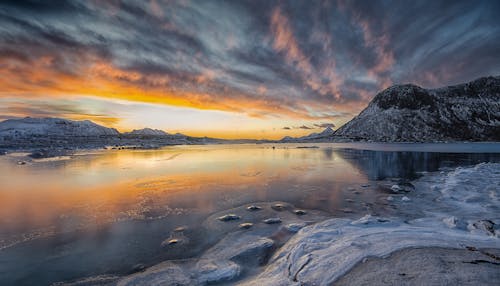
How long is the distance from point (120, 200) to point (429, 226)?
1321 cm

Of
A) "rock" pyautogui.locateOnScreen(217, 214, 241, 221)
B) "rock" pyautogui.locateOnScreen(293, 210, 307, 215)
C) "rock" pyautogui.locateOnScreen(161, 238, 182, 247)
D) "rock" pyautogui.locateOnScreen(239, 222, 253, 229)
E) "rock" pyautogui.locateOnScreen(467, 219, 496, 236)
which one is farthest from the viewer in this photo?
"rock" pyautogui.locateOnScreen(293, 210, 307, 215)

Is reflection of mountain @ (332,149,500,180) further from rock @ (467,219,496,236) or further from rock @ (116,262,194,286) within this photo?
rock @ (116,262,194,286)

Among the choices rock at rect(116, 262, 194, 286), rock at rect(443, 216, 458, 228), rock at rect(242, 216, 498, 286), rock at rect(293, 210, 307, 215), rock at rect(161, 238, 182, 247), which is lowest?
rock at rect(161, 238, 182, 247)

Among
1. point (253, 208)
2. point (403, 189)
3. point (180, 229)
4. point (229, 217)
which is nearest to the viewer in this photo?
point (180, 229)

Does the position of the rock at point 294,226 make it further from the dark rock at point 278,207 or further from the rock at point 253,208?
the rock at point 253,208

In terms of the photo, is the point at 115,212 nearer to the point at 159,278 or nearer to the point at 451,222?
the point at 159,278

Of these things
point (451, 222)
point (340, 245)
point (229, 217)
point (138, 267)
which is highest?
point (451, 222)

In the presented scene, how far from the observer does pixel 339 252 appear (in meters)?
5.56

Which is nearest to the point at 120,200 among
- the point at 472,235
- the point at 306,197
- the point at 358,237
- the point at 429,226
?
the point at 306,197

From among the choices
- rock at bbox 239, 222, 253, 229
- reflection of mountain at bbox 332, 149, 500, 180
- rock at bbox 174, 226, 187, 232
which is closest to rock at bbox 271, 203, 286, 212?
rock at bbox 239, 222, 253, 229

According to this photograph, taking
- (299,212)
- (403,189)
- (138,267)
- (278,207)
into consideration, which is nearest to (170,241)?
(138,267)

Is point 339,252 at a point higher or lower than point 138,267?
higher

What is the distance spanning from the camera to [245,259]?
19.2 feet

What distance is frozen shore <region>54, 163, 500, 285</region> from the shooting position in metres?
4.52
